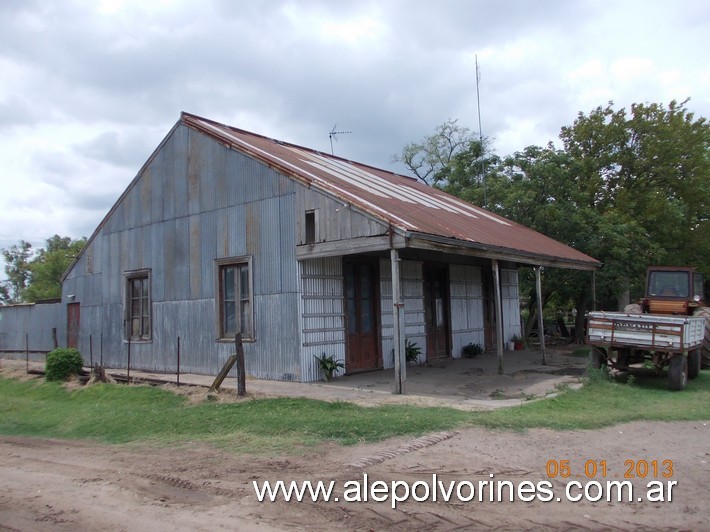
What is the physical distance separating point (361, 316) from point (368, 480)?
838 centimetres

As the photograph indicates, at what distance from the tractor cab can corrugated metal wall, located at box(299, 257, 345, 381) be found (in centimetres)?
778

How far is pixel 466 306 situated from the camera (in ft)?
60.5

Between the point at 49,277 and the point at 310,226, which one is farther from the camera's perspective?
the point at 49,277

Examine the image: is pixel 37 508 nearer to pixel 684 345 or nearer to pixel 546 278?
pixel 684 345

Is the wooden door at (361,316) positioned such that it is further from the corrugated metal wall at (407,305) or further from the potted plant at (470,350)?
the potted plant at (470,350)

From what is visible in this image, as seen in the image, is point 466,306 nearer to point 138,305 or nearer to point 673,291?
point 673,291

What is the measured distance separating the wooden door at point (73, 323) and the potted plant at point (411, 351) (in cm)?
1077

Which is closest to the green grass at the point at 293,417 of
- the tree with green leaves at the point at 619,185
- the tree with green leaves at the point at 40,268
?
the tree with green leaves at the point at 619,185

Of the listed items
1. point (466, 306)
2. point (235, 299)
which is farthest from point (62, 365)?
point (466, 306)

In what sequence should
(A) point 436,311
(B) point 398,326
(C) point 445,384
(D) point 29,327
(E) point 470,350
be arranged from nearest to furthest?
(B) point 398,326 → (C) point 445,384 → (A) point 436,311 → (E) point 470,350 → (D) point 29,327

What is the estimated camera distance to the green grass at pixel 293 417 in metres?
7.91

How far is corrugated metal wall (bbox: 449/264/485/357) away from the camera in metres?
17.8

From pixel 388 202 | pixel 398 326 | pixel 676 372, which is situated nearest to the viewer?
pixel 398 326
